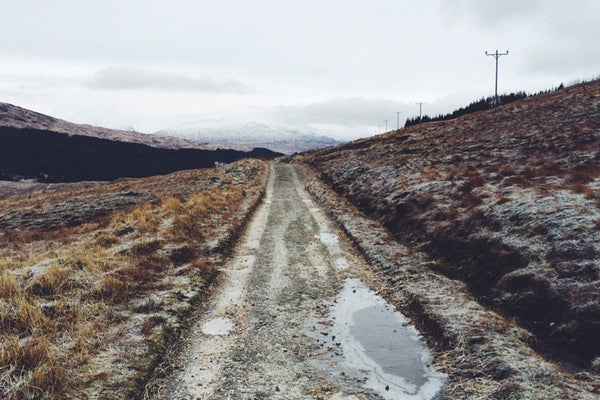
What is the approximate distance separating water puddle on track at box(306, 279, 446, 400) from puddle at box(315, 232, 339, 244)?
571cm

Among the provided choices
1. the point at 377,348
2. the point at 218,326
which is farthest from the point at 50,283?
the point at 377,348

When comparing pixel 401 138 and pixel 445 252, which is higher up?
pixel 401 138

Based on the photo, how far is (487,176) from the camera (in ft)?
63.2

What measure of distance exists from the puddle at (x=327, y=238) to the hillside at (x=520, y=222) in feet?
9.59

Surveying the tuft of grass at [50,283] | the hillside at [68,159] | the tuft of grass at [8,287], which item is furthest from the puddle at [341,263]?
the hillside at [68,159]

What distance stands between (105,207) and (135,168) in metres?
163

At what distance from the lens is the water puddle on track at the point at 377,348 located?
21.5ft

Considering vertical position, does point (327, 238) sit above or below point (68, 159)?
below

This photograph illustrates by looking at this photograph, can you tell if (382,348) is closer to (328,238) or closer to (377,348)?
(377,348)

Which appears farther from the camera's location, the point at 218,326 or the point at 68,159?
the point at 68,159

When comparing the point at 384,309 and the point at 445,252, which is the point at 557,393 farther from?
the point at 445,252

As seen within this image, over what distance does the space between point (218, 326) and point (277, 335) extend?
161cm

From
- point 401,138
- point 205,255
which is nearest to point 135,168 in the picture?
point 401,138

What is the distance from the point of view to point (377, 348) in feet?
25.9
